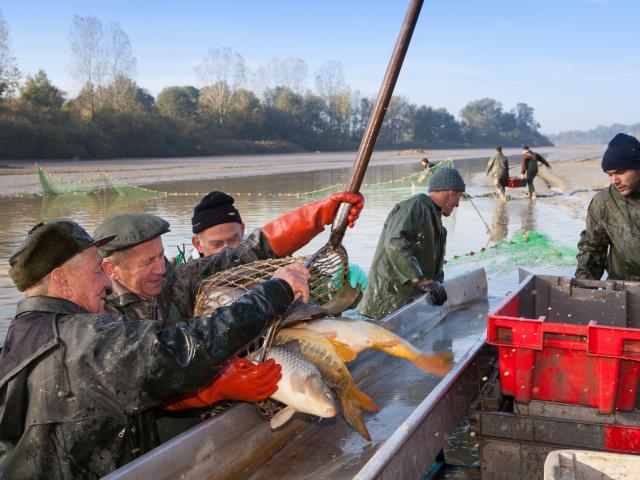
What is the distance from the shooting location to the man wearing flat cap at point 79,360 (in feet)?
7.96

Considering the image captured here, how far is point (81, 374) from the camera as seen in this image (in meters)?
2.42

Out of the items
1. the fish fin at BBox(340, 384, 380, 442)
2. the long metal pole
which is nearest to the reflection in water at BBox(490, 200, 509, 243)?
the long metal pole

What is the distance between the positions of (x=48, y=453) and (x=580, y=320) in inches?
139

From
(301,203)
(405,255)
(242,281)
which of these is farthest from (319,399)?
(301,203)

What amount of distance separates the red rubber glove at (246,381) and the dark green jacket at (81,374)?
392 mm

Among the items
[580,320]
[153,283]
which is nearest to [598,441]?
[580,320]

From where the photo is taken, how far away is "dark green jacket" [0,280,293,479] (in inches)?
95.3

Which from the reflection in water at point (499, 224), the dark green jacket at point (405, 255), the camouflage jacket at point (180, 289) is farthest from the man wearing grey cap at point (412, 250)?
the reflection in water at point (499, 224)

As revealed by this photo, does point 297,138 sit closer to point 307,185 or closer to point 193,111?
point 193,111

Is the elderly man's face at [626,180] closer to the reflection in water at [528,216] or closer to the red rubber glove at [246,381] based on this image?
the red rubber glove at [246,381]

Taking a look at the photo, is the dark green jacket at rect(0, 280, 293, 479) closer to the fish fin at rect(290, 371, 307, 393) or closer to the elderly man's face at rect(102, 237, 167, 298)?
the fish fin at rect(290, 371, 307, 393)

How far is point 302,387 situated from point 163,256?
1135 mm

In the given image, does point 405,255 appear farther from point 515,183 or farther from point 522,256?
point 515,183

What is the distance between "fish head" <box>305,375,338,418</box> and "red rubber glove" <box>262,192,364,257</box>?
3.87 feet
